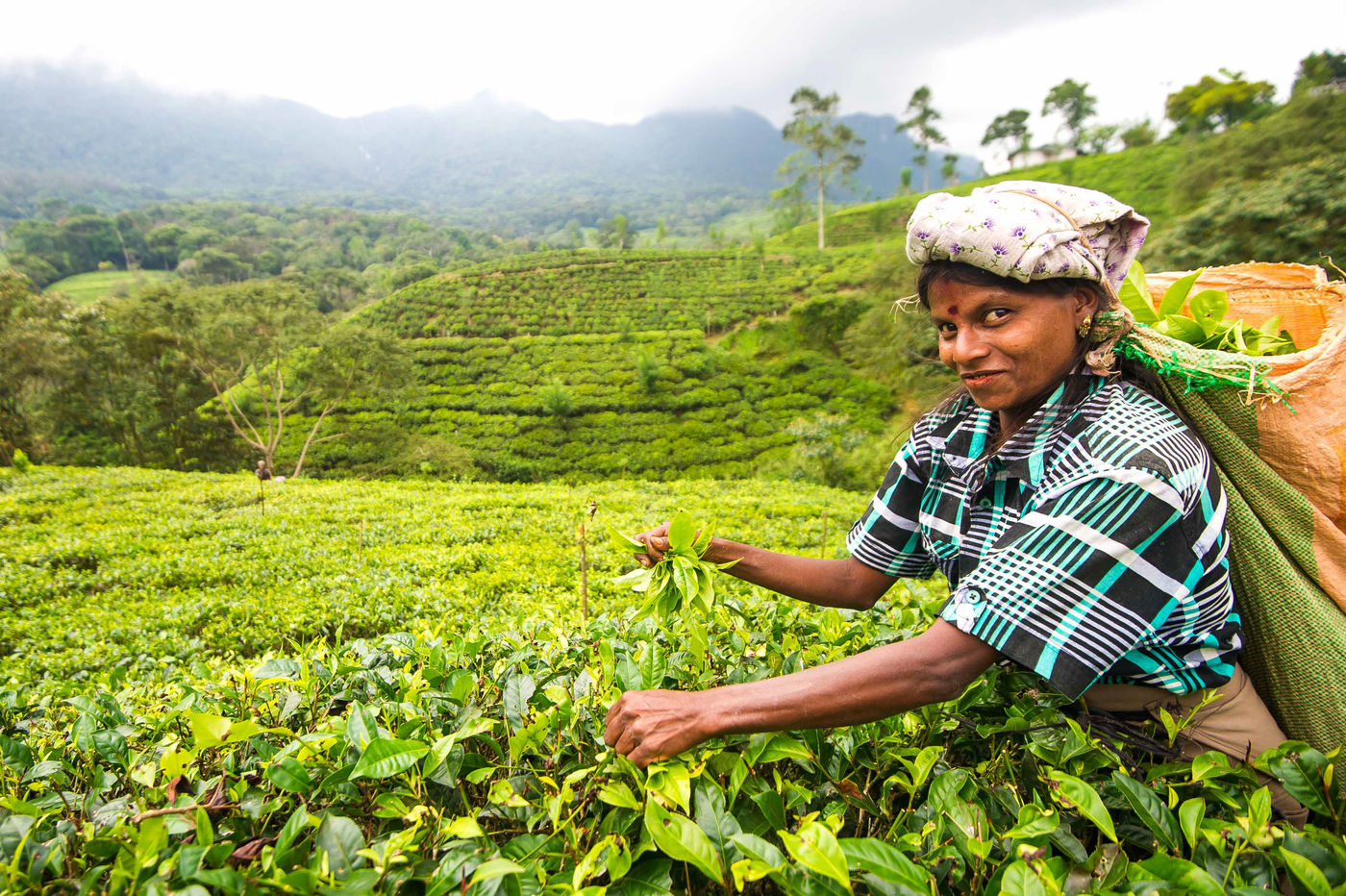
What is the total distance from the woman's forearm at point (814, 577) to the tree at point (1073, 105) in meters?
56.8

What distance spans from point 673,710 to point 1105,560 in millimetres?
676

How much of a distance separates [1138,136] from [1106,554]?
179 feet

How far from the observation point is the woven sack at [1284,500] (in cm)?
106

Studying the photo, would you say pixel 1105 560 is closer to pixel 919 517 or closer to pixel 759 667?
pixel 919 517

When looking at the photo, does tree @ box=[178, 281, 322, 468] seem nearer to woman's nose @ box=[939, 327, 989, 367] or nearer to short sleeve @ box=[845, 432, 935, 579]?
short sleeve @ box=[845, 432, 935, 579]

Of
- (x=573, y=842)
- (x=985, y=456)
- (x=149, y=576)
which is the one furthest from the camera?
(x=149, y=576)

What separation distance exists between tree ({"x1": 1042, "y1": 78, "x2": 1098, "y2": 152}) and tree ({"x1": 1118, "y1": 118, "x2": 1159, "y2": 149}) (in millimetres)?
3078

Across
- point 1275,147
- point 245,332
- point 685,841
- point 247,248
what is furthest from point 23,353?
point 247,248

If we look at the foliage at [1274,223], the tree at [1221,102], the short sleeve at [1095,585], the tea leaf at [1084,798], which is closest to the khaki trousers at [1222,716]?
the short sleeve at [1095,585]

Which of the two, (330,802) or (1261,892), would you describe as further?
(330,802)

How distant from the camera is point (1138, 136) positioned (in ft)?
135

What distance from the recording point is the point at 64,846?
0.79m

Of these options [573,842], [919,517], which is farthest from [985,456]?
[573,842]

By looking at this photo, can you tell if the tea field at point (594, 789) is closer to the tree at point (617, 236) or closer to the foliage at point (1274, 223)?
the foliage at point (1274, 223)
